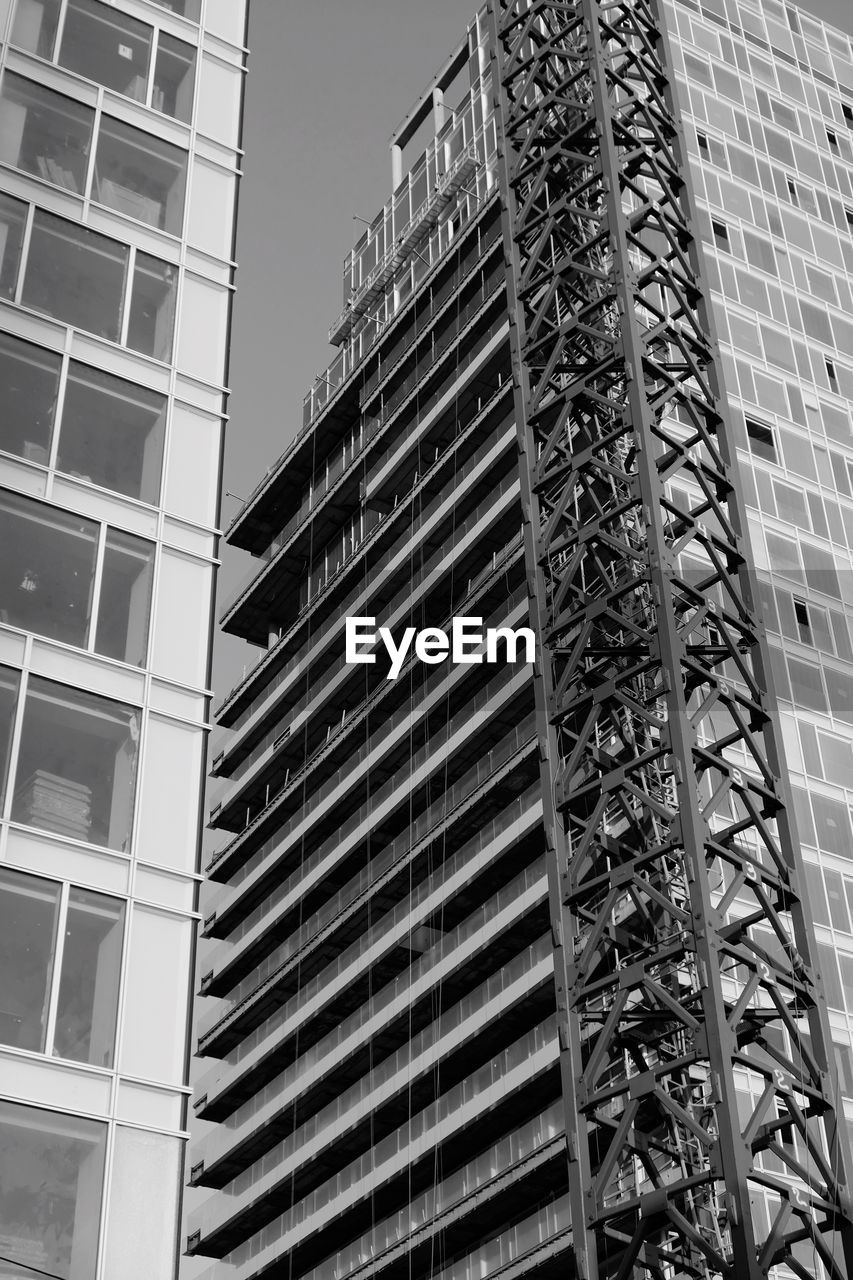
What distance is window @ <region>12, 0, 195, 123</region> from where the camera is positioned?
27094 mm

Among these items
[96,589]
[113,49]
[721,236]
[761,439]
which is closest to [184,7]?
[113,49]

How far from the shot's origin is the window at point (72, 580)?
905 inches

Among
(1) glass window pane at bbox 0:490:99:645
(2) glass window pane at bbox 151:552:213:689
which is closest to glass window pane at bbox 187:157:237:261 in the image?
A: (2) glass window pane at bbox 151:552:213:689

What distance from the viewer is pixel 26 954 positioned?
20.6 metres

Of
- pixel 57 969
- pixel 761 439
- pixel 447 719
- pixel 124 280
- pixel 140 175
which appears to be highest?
pixel 761 439

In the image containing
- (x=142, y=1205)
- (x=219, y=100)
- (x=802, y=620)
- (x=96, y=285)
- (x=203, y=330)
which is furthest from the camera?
(x=802, y=620)

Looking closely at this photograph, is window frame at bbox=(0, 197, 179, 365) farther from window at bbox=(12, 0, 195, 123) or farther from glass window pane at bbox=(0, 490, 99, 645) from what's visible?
glass window pane at bbox=(0, 490, 99, 645)

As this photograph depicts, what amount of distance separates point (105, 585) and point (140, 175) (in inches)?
289

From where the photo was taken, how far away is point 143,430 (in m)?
25.7

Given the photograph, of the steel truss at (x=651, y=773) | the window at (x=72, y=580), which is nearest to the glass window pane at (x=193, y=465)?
the window at (x=72, y=580)

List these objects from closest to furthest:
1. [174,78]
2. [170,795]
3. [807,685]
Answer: [170,795], [174,78], [807,685]

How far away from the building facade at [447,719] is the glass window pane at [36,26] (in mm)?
26566

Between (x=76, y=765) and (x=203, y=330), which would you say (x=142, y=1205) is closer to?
(x=76, y=765)

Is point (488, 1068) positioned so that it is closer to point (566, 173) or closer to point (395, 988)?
point (395, 988)
